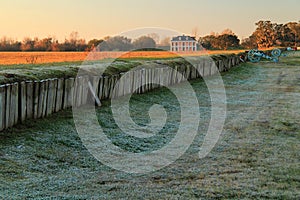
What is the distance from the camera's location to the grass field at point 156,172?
20.0 feet

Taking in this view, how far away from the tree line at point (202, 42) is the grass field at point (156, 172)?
277 inches

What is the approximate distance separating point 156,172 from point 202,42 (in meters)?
70.5

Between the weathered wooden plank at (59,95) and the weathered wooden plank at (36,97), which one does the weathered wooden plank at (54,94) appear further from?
the weathered wooden plank at (36,97)

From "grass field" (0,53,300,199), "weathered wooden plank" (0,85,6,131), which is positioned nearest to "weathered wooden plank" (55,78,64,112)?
"grass field" (0,53,300,199)

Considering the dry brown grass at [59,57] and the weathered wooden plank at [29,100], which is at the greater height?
the dry brown grass at [59,57]

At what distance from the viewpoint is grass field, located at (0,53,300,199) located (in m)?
6.10

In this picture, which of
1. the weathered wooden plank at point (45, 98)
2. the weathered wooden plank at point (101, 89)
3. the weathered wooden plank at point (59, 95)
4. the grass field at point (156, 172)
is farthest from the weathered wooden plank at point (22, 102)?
the weathered wooden plank at point (101, 89)

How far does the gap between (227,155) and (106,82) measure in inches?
236

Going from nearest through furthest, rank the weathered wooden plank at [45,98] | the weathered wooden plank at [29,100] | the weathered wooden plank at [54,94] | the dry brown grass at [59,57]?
the weathered wooden plank at [29,100], the weathered wooden plank at [45,98], the weathered wooden plank at [54,94], the dry brown grass at [59,57]

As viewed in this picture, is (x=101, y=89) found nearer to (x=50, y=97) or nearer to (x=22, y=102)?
(x=50, y=97)

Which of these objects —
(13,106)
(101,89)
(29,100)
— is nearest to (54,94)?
(29,100)

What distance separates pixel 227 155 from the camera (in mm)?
8492


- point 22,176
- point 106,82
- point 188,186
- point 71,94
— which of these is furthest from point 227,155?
point 106,82

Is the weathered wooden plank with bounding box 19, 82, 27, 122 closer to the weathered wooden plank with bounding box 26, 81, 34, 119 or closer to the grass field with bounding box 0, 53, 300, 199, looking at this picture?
the weathered wooden plank with bounding box 26, 81, 34, 119
